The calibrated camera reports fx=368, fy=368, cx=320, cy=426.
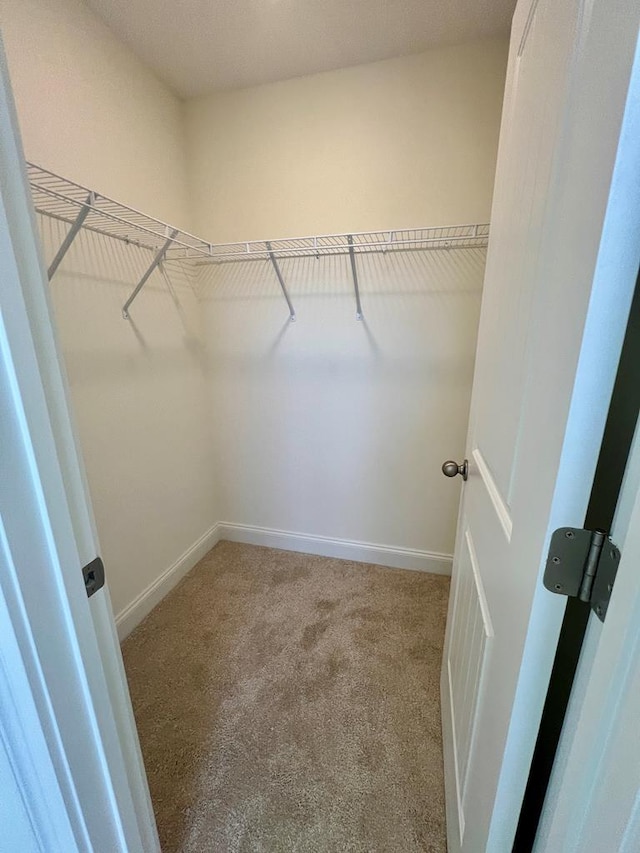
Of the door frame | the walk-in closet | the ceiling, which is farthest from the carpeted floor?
the ceiling

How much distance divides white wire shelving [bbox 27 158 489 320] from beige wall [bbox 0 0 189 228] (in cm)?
12

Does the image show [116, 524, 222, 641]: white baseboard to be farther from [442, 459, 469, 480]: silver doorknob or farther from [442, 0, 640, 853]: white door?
[442, 459, 469, 480]: silver doorknob

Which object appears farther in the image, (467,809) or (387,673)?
(387,673)

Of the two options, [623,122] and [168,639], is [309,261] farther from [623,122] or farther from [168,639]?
[168,639]

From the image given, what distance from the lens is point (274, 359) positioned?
206 centimetres

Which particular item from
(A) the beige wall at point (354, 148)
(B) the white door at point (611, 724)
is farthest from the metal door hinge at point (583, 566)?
(A) the beige wall at point (354, 148)

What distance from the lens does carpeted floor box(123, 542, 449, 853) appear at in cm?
106

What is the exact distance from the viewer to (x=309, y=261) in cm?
188

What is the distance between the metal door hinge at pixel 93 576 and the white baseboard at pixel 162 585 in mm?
1295

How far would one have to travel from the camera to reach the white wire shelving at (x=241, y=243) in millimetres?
1369

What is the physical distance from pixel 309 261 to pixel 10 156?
153 cm

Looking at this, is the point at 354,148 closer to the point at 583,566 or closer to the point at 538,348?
the point at 538,348

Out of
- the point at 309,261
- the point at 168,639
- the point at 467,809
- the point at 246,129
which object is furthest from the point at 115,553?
the point at 246,129

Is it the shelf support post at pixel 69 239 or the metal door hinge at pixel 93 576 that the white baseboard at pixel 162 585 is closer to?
the metal door hinge at pixel 93 576
